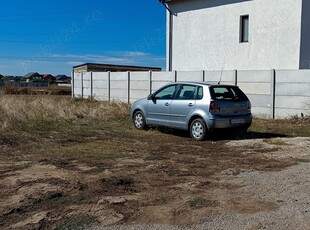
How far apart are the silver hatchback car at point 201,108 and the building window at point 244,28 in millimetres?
9049

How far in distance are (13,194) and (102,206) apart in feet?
4.48

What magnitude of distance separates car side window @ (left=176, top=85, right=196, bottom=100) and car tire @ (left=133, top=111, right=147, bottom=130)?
1.73 metres

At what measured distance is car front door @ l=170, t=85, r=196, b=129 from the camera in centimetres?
1102

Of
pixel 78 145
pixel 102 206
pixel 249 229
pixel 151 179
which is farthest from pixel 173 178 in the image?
pixel 78 145

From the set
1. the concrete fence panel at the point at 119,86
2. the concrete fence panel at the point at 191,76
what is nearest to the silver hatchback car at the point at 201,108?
the concrete fence panel at the point at 191,76

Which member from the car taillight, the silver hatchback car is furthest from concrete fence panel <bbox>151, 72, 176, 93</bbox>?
the car taillight

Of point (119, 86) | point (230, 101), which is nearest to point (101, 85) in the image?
point (119, 86)

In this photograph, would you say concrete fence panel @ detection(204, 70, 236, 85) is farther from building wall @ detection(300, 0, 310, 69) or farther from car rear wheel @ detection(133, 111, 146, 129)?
car rear wheel @ detection(133, 111, 146, 129)

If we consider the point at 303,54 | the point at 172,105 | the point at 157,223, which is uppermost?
the point at 303,54

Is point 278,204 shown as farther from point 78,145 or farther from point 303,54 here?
point 303,54

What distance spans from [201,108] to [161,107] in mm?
1637

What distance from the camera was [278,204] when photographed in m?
5.13

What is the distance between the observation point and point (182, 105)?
1120cm

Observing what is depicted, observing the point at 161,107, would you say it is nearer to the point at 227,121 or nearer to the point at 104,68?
the point at 227,121
